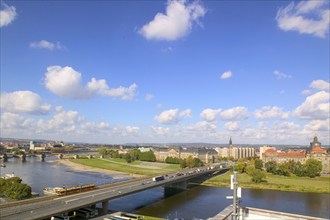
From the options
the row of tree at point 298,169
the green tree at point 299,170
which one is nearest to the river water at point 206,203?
the green tree at point 299,170

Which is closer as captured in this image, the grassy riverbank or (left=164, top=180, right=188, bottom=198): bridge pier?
(left=164, top=180, right=188, bottom=198): bridge pier

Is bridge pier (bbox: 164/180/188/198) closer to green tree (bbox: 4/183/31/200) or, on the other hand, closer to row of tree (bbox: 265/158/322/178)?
green tree (bbox: 4/183/31/200)

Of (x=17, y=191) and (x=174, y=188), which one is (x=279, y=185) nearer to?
(x=174, y=188)

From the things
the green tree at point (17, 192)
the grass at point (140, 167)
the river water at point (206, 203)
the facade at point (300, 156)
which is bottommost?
the river water at point (206, 203)

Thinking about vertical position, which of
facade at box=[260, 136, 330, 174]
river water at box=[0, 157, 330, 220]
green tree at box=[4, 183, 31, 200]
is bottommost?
river water at box=[0, 157, 330, 220]

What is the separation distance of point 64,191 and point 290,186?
65.6m

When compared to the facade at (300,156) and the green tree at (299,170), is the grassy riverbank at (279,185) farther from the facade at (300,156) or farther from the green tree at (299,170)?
the facade at (300,156)

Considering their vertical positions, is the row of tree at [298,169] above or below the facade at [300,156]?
below

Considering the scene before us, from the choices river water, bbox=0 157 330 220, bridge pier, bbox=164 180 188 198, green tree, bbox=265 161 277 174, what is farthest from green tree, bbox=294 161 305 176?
bridge pier, bbox=164 180 188 198

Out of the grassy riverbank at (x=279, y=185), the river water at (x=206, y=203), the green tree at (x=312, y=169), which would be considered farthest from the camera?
the green tree at (x=312, y=169)

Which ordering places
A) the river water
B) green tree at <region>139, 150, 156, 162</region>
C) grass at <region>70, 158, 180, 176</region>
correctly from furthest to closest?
green tree at <region>139, 150, 156, 162</region> < grass at <region>70, 158, 180, 176</region> < the river water

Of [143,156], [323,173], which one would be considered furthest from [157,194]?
[143,156]

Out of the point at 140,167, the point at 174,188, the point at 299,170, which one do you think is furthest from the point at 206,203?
the point at 140,167

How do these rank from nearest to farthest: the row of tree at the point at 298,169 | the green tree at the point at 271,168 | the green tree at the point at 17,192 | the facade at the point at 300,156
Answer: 1. the green tree at the point at 17,192
2. the row of tree at the point at 298,169
3. the green tree at the point at 271,168
4. the facade at the point at 300,156
